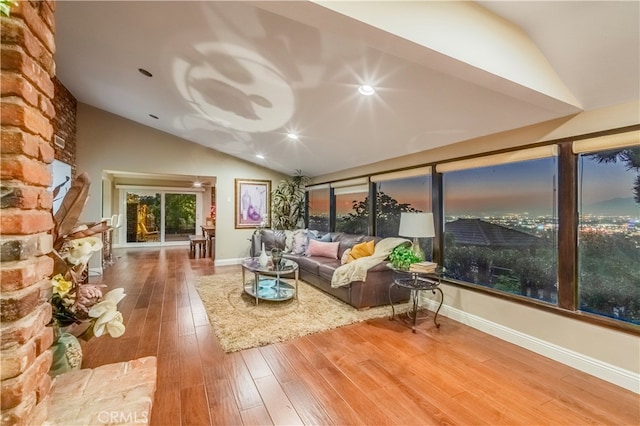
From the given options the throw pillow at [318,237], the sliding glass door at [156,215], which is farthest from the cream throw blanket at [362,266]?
the sliding glass door at [156,215]

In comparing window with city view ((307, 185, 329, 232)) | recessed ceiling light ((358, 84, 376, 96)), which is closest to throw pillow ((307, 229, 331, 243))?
window with city view ((307, 185, 329, 232))

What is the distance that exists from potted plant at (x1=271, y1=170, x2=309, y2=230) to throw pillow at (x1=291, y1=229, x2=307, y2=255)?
1.13 meters

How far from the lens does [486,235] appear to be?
3.36 meters

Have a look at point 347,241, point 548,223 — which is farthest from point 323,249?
point 548,223

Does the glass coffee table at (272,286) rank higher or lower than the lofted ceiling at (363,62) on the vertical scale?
lower

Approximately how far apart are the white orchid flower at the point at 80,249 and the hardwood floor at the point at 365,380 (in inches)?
45.9

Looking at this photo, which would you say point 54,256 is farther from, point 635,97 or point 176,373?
point 635,97

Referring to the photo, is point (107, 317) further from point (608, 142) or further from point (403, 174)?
point (403, 174)

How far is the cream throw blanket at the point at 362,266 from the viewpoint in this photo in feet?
12.2

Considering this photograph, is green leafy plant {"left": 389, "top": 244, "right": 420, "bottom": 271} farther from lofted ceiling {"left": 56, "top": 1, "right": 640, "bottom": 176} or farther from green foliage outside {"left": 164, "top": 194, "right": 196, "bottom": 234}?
green foliage outside {"left": 164, "top": 194, "right": 196, "bottom": 234}

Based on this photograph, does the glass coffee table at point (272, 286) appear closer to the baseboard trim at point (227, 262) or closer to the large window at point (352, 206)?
the large window at point (352, 206)

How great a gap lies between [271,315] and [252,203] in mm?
4160

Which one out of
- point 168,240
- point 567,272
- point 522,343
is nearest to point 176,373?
point 522,343

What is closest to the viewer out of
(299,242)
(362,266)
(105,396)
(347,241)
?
(105,396)
